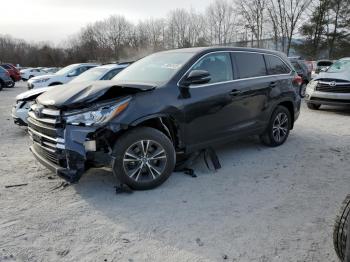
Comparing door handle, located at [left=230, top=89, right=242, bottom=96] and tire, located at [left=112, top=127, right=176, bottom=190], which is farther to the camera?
door handle, located at [left=230, top=89, right=242, bottom=96]

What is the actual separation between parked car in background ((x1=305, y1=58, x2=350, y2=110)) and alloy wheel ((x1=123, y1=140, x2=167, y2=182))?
739 centimetres

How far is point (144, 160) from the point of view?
164 inches

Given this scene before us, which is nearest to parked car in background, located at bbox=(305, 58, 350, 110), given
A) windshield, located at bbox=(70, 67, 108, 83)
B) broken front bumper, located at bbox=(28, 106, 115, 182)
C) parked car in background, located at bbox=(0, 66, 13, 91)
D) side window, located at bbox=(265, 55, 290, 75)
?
side window, located at bbox=(265, 55, 290, 75)

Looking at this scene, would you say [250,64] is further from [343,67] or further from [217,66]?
[343,67]

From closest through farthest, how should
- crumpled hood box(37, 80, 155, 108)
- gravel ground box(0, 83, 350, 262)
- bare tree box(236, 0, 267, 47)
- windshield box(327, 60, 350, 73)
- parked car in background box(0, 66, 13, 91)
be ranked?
gravel ground box(0, 83, 350, 262), crumpled hood box(37, 80, 155, 108), windshield box(327, 60, 350, 73), parked car in background box(0, 66, 13, 91), bare tree box(236, 0, 267, 47)

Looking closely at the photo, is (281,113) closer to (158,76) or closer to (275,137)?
(275,137)

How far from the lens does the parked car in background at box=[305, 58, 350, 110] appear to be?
9547 mm

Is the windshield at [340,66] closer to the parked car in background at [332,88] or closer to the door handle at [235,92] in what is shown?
the parked car in background at [332,88]

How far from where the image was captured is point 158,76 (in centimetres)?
466

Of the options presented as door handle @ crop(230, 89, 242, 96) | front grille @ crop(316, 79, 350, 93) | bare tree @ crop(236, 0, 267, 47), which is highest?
bare tree @ crop(236, 0, 267, 47)

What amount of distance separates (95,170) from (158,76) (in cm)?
167

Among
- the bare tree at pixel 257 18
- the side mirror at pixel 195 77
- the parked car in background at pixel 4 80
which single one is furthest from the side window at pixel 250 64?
the bare tree at pixel 257 18

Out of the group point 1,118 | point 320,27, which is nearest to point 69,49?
point 320,27

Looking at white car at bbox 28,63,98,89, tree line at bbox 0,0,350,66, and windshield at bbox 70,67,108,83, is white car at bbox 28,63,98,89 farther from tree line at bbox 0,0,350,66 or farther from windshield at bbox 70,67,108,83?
tree line at bbox 0,0,350,66
